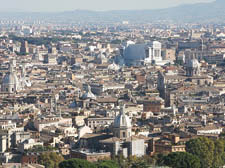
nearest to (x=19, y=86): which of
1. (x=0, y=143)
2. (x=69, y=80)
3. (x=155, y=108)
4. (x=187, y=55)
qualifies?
(x=69, y=80)

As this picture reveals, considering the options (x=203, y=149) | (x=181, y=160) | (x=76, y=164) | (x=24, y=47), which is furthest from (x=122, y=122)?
(x=24, y=47)

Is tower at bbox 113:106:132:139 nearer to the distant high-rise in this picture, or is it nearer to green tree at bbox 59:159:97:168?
green tree at bbox 59:159:97:168

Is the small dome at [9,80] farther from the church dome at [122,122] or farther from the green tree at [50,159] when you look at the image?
the green tree at [50,159]

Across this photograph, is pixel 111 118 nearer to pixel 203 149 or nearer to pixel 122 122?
pixel 122 122

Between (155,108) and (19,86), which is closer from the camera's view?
(155,108)

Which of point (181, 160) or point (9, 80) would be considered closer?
point (181, 160)

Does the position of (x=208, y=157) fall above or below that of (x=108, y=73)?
above

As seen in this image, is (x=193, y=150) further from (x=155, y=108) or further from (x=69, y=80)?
(x=69, y=80)

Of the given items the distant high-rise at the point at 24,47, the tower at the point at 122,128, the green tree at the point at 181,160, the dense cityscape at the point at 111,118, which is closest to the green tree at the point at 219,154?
the dense cityscape at the point at 111,118
